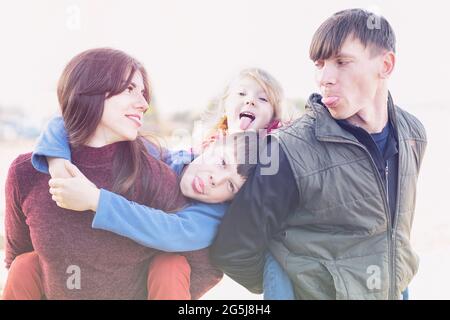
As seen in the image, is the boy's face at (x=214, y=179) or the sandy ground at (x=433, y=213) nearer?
the boy's face at (x=214, y=179)

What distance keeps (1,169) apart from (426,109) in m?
1.90

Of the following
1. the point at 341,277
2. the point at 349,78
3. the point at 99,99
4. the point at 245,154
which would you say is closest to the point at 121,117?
the point at 99,99

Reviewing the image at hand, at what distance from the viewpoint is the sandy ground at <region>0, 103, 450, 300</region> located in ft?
9.37

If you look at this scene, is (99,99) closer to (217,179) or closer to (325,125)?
(217,179)

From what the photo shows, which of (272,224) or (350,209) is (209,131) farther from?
(350,209)

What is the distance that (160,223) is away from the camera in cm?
242

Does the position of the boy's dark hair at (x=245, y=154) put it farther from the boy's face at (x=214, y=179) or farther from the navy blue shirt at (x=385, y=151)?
the navy blue shirt at (x=385, y=151)

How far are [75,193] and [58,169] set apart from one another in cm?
13

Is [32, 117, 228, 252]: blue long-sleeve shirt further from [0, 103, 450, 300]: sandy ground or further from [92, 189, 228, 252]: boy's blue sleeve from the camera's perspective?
[0, 103, 450, 300]: sandy ground

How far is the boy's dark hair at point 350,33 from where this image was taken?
8.20 ft

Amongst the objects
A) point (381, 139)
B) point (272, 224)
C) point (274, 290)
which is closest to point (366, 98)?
point (381, 139)

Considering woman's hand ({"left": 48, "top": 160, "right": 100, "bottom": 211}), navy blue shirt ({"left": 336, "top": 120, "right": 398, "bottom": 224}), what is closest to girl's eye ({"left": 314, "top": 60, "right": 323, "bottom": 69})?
navy blue shirt ({"left": 336, "top": 120, "right": 398, "bottom": 224})

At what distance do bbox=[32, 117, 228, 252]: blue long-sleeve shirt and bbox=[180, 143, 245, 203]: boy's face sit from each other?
4cm

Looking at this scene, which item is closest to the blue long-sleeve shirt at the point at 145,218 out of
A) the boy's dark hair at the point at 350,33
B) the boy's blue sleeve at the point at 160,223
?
the boy's blue sleeve at the point at 160,223
